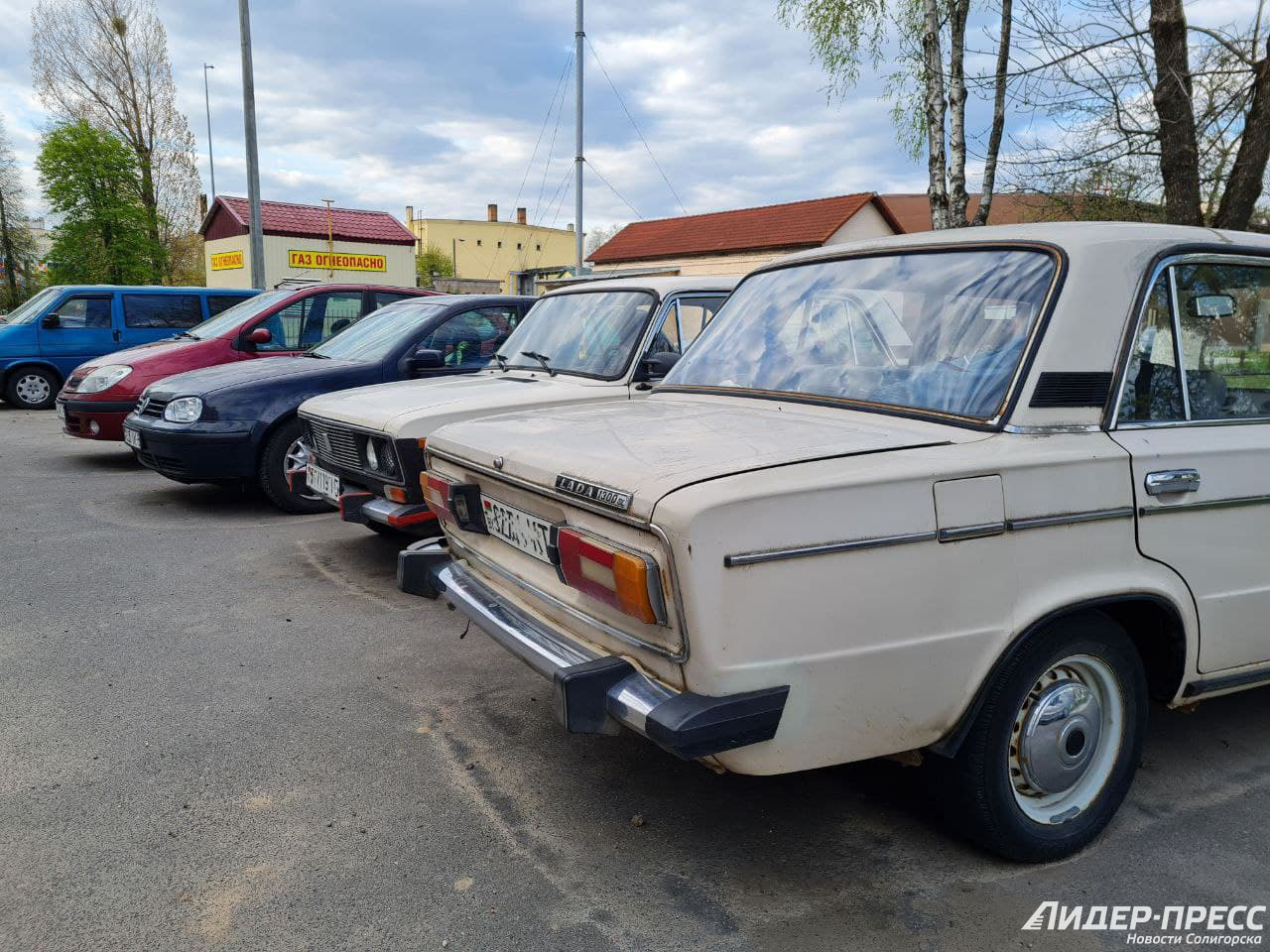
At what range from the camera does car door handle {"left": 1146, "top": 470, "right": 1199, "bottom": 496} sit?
8.67 feet

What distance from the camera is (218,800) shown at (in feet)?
10.1

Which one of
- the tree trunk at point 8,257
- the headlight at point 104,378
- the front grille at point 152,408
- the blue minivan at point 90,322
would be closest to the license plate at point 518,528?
the front grille at point 152,408

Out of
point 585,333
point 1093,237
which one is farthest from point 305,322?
point 1093,237

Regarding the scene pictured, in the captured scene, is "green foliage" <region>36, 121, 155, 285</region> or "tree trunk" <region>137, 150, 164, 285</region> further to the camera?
"tree trunk" <region>137, 150, 164, 285</region>

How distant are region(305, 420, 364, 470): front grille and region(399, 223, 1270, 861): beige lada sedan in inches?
80.5

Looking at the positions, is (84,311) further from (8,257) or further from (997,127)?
(8,257)

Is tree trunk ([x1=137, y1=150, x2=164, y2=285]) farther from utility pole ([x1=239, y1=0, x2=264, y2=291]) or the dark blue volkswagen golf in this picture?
the dark blue volkswagen golf

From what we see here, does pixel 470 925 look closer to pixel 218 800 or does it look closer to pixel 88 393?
pixel 218 800

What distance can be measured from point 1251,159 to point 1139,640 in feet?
26.7

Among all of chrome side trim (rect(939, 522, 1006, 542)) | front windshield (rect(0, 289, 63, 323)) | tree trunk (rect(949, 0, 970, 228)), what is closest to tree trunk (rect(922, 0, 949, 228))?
tree trunk (rect(949, 0, 970, 228))

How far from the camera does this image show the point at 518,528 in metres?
3.00

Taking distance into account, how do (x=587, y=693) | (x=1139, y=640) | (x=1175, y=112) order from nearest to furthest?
(x=587, y=693) → (x=1139, y=640) → (x=1175, y=112)

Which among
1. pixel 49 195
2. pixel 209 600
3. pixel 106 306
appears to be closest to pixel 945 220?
pixel 209 600

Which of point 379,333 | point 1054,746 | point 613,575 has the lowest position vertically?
point 1054,746
